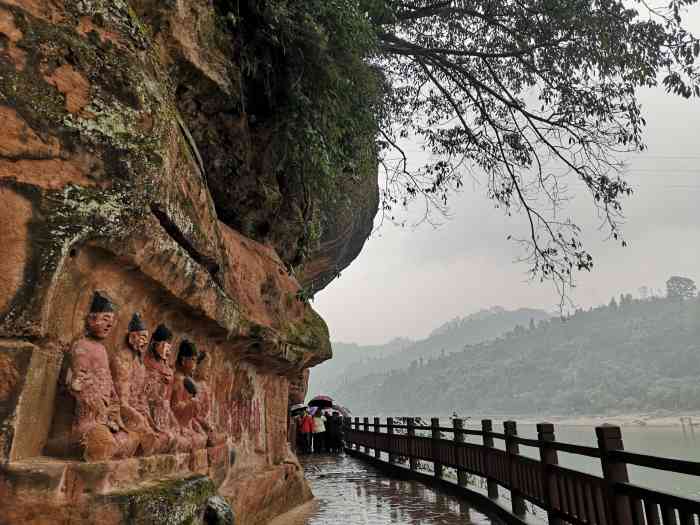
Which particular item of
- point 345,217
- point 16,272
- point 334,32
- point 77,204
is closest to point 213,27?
point 334,32

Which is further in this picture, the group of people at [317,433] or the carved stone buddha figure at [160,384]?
→ the group of people at [317,433]

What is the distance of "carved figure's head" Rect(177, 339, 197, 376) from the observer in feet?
14.8

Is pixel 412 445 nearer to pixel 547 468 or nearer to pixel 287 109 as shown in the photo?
pixel 547 468

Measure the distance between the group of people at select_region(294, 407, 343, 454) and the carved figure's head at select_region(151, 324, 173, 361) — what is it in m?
15.1

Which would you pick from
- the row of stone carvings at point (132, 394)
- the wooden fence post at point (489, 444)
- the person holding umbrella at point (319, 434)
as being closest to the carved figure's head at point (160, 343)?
the row of stone carvings at point (132, 394)

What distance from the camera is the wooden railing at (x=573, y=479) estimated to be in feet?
10.8

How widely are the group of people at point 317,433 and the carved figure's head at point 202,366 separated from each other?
1398 centimetres

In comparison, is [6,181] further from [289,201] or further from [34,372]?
[289,201]

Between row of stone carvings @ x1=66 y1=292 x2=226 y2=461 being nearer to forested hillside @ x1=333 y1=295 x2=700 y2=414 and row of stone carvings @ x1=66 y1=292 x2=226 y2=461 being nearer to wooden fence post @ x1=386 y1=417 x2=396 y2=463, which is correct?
wooden fence post @ x1=386 y1=417 x2=396 y2=463

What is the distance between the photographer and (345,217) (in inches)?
575

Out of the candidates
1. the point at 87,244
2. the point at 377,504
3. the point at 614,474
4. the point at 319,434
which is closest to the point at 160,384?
the point at 87,244

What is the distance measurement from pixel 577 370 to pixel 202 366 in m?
105

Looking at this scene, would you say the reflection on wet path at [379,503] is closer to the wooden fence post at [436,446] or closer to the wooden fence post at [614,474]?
the wooden fence post at [436,446]

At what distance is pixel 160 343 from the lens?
12.7 ft
